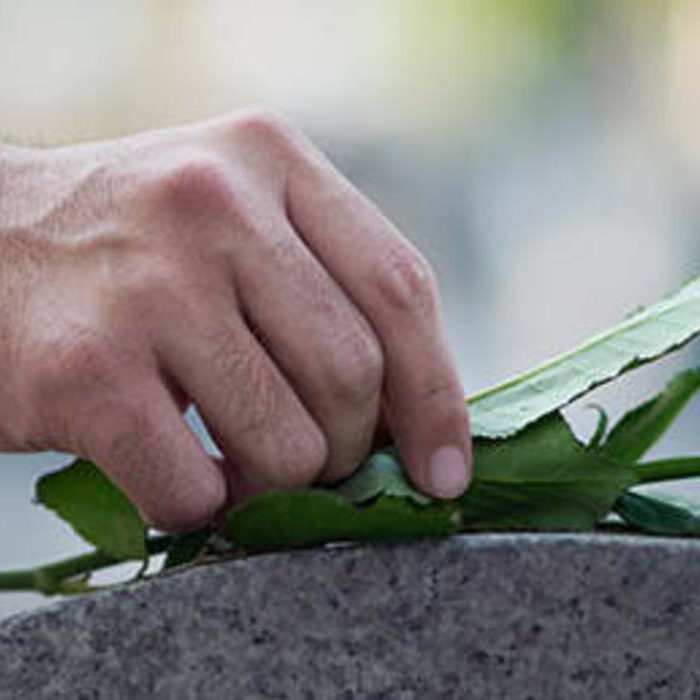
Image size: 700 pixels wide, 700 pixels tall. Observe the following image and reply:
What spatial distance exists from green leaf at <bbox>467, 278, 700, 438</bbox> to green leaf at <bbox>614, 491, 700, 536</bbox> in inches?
1.6

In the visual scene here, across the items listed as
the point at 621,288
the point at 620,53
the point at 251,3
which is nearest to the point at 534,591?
the point at 621,288

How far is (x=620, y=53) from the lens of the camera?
5738mm

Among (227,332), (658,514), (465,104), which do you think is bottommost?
(465,104)

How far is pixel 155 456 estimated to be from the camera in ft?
2.39

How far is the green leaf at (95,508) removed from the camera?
2.54 ft

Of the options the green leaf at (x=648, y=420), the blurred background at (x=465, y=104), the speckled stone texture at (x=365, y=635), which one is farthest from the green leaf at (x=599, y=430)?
the blurred background at (x=465, y=104)

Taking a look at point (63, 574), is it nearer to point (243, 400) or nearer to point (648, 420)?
point (243, 400)

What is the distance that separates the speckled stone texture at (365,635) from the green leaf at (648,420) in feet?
0.38

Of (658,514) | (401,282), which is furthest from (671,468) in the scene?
(401,282)

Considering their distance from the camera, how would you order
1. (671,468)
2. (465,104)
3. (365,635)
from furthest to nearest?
(465,104) < (671,468) < (365,635)

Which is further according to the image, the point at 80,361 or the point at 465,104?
the point at 465,104

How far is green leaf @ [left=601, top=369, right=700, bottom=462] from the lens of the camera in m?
0.81

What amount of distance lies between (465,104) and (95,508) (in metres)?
5.23

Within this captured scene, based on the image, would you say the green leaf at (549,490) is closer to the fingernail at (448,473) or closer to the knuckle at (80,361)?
the fingernail at (448,473)
